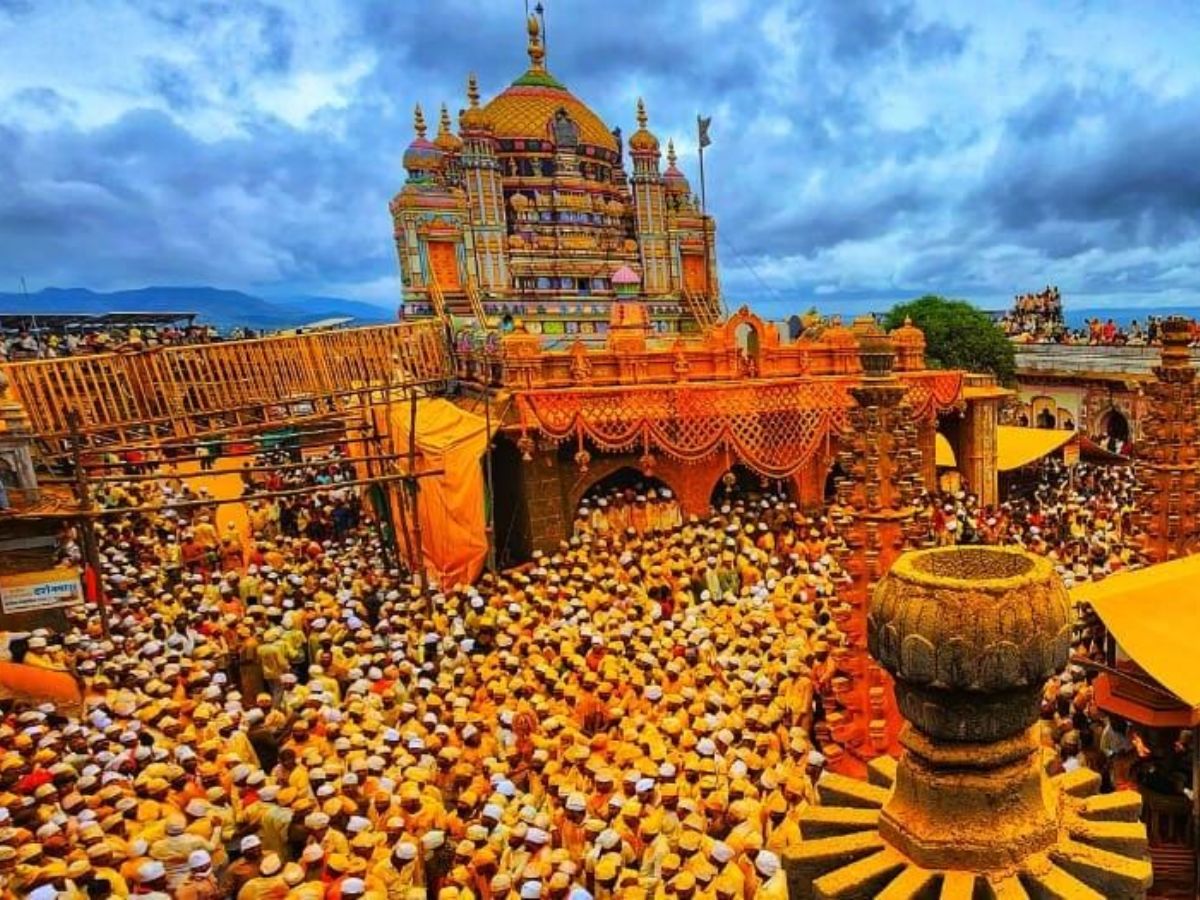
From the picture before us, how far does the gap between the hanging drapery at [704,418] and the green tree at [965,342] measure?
14.6m

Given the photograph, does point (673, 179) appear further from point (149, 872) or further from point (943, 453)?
point (149, 872)

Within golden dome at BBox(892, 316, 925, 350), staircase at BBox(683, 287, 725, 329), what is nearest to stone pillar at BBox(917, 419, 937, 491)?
golden dome at BBox(892, 316, 925, 350)

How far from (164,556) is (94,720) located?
607 centimetres

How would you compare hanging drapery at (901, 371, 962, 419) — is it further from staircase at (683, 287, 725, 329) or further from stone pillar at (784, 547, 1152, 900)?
staircase at (683, 287, 725, 329)

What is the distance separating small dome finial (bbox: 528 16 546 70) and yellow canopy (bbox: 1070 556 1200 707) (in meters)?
29.9

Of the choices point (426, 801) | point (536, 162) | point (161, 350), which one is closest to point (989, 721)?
point (426, 801)

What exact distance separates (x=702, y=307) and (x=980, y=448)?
13902 mm

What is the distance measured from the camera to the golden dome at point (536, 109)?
2755 cm

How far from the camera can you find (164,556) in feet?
40.8

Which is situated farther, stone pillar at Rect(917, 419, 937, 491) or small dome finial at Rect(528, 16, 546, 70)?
small dome finial at Rect(528, 16, 546, 70)

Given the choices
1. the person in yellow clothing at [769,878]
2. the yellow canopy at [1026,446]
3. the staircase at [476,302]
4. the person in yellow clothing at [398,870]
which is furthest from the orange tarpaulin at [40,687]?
the staircase at [476,302]

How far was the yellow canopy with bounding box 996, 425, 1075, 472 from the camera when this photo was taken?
1705cm

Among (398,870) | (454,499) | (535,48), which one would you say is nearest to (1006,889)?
(398,870)

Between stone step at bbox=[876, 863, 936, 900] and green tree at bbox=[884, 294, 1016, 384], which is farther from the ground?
green tree at bbox=[884, 294, 1016, 384]
